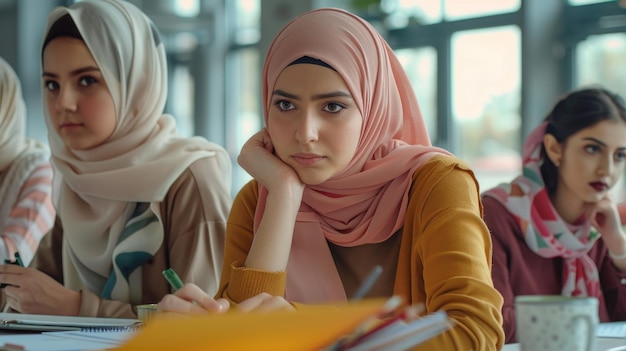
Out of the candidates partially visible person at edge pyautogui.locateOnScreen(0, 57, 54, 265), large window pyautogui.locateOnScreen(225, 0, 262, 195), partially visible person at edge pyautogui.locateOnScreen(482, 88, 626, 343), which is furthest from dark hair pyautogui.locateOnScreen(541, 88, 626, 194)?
large window pyautogui.locateOnScreen(225, 0, 262, 195)

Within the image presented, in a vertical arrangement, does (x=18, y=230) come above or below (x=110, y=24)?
below

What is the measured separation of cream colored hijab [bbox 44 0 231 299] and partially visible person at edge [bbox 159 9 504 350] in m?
0.50

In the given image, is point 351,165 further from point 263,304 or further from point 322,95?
point 263,304

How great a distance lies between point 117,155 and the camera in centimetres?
223

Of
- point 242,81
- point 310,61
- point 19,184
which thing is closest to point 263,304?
point 310,61

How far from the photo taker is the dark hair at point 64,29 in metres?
2.15

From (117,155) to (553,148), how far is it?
124 cm

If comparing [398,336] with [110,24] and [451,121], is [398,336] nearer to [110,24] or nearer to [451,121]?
[110,24]

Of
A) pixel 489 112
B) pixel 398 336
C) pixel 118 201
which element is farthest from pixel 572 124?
pixel 489 112

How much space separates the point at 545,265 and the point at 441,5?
315 centimetres

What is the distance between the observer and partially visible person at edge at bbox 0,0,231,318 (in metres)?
2.09

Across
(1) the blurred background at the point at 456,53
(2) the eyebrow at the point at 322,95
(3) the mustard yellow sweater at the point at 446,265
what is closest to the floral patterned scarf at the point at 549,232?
(3) the mustard yellow sweater at the point at 446,265

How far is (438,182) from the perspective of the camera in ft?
4.93

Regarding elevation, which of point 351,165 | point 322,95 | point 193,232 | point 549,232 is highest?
point 322,95
